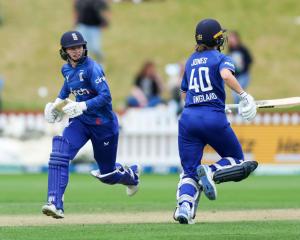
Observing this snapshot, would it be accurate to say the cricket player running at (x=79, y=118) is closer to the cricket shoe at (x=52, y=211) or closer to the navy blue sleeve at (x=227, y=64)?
the cricket shoe at (x=52, y=211)

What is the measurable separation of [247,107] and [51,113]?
8.17 feet

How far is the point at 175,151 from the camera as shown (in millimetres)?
20250

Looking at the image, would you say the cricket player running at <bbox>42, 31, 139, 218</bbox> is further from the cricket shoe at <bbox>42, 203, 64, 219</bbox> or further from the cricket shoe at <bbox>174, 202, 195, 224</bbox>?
the cricket shoe at <bbox>174, 202, 195, 224</bbox>

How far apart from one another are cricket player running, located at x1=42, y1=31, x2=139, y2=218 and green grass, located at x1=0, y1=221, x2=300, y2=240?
70 centimetres

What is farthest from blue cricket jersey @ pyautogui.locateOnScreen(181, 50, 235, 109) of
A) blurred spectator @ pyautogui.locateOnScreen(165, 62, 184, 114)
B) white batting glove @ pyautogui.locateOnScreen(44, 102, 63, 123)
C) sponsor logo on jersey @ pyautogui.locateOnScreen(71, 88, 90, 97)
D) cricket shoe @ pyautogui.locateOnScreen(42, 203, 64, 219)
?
blurred spectator @ pyautogui.locateOnScreen(165, 62, 184, 114)

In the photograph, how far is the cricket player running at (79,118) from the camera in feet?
33.5

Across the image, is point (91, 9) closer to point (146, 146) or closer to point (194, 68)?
point (146, 146)

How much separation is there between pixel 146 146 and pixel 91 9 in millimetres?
4606

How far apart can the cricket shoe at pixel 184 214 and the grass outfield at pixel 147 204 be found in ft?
0.31

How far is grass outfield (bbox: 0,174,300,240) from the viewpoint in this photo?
892 centimetres

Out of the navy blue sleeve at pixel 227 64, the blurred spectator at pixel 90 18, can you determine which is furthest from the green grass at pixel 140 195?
the blurred spectator at pixel 90 18

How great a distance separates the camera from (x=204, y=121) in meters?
9.91

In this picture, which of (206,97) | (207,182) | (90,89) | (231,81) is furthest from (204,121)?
(90,89)

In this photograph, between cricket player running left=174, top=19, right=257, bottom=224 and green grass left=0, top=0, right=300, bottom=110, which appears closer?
cricket player running left=174, top=19, right=257, bottom=224
